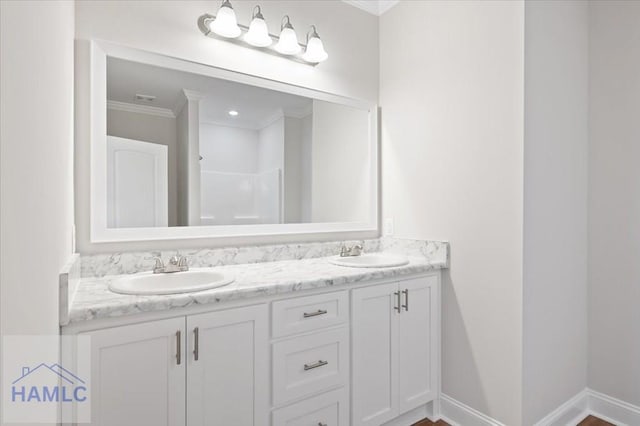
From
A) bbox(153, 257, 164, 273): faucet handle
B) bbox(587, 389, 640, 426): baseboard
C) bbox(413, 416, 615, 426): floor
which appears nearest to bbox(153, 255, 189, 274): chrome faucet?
bbox(153, 257, 164, 273): faucet handle

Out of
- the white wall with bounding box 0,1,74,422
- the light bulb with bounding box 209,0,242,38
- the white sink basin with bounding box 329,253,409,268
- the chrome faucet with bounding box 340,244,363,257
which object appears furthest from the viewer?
the chrome faucet with bounding box 340,244,363,257

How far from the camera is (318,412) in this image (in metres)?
1.49

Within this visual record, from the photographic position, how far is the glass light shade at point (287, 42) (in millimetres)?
1930

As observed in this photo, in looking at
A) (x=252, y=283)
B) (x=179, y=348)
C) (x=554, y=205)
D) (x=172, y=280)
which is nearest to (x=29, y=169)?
(x=179, y=348)

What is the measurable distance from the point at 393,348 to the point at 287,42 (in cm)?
177

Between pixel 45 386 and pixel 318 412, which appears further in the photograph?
pixel 318 412

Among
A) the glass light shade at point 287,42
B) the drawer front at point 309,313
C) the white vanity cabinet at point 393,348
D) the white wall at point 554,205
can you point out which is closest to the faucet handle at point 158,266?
the drawer front at point 309,313

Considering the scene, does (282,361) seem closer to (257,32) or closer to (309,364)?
(309,364)

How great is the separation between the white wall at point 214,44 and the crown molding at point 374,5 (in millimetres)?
34

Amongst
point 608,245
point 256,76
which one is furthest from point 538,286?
point 256,76

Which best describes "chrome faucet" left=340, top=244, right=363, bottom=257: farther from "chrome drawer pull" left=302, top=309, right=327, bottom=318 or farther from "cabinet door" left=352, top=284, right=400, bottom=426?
"chrome drawer pull" left=302, top=309, right=327, bottom=318

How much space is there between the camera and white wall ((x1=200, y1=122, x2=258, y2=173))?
1.81 meters

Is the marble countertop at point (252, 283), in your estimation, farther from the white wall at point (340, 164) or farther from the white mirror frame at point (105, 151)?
the white wall at point (340, 164)

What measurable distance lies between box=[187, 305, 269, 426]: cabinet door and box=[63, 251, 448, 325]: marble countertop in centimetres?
8
